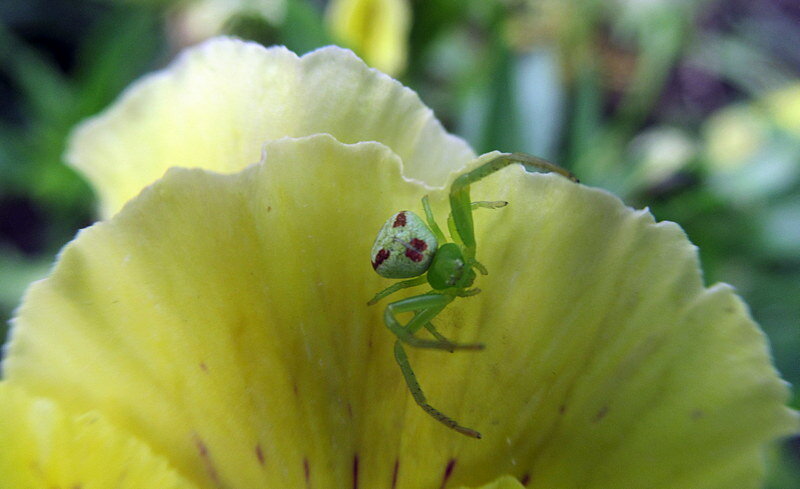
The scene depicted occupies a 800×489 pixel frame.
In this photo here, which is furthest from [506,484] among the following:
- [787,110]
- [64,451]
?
[787,110]

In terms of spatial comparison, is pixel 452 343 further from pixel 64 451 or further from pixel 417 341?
pixel 64 451

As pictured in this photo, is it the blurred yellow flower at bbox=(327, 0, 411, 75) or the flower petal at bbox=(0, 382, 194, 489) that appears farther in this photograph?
the blurred yellow flower at bbox=(327, 0, 411, 75)

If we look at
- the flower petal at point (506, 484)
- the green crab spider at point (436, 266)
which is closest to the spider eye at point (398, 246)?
the green crab spider at point (436, 266)

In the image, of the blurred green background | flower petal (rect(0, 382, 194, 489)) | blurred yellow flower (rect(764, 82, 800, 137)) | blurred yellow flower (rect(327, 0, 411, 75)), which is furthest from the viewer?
blurred yellow flower (rect(764, 82, 800, 137))

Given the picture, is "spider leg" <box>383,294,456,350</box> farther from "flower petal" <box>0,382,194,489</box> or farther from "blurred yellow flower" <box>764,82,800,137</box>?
"blurred yellow flower" <box>764,82,800,137</box>

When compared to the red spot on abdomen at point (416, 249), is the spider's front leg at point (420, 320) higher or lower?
lower

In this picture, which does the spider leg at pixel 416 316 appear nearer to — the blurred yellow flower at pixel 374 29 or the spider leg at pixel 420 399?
the spider leg at pixel 420 399

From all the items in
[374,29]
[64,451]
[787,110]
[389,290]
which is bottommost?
[64,451]

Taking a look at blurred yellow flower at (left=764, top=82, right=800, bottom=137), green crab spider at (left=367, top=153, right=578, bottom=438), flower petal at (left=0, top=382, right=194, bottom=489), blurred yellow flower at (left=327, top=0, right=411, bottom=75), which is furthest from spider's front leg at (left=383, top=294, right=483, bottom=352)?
blurred yellow flower at (left=764, top=82, right=800, bottom=137)
